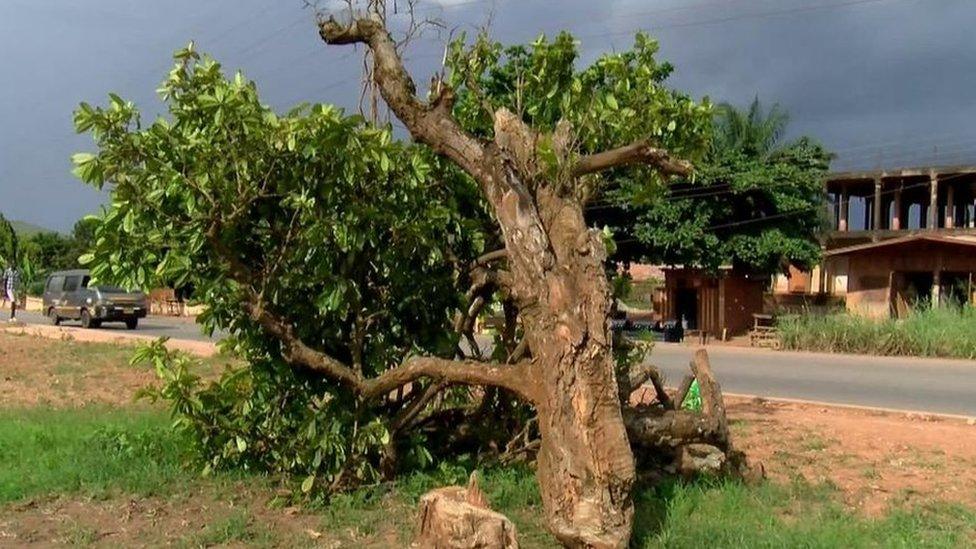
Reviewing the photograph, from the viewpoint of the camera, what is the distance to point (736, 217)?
29.0m

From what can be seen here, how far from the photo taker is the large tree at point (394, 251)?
18.6ft

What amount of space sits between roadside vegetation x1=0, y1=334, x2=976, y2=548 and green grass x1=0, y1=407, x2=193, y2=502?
17 mm

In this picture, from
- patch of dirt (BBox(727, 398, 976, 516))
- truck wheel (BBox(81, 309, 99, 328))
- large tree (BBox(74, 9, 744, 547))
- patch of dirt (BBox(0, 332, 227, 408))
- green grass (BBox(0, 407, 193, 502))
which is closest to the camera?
large tree (BBox(74, 9, 744, 547))

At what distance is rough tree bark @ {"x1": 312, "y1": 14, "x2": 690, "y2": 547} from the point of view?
538 centimetres

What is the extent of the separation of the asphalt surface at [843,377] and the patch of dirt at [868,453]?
10.6 feet

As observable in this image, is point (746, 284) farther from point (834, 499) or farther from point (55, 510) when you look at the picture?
point (55, 510)

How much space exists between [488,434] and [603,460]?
2.58 metres

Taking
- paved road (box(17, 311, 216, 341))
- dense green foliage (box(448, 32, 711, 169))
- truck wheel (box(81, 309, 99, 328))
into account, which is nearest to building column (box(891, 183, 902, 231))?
paved road (box(17, 311, 216, 341))

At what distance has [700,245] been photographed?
93.0 feet

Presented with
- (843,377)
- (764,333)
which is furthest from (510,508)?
(764,333)

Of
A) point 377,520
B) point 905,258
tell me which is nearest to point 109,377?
point 377,520

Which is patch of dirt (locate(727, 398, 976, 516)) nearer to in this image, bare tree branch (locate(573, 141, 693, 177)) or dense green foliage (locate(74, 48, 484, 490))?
bare tree branch (locate(573, 141, 693, 177))

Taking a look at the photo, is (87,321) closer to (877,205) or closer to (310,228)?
(877,205)

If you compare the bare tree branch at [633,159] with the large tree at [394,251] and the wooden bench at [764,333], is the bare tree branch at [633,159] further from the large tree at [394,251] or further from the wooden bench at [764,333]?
the wooden bench at [764,333]
